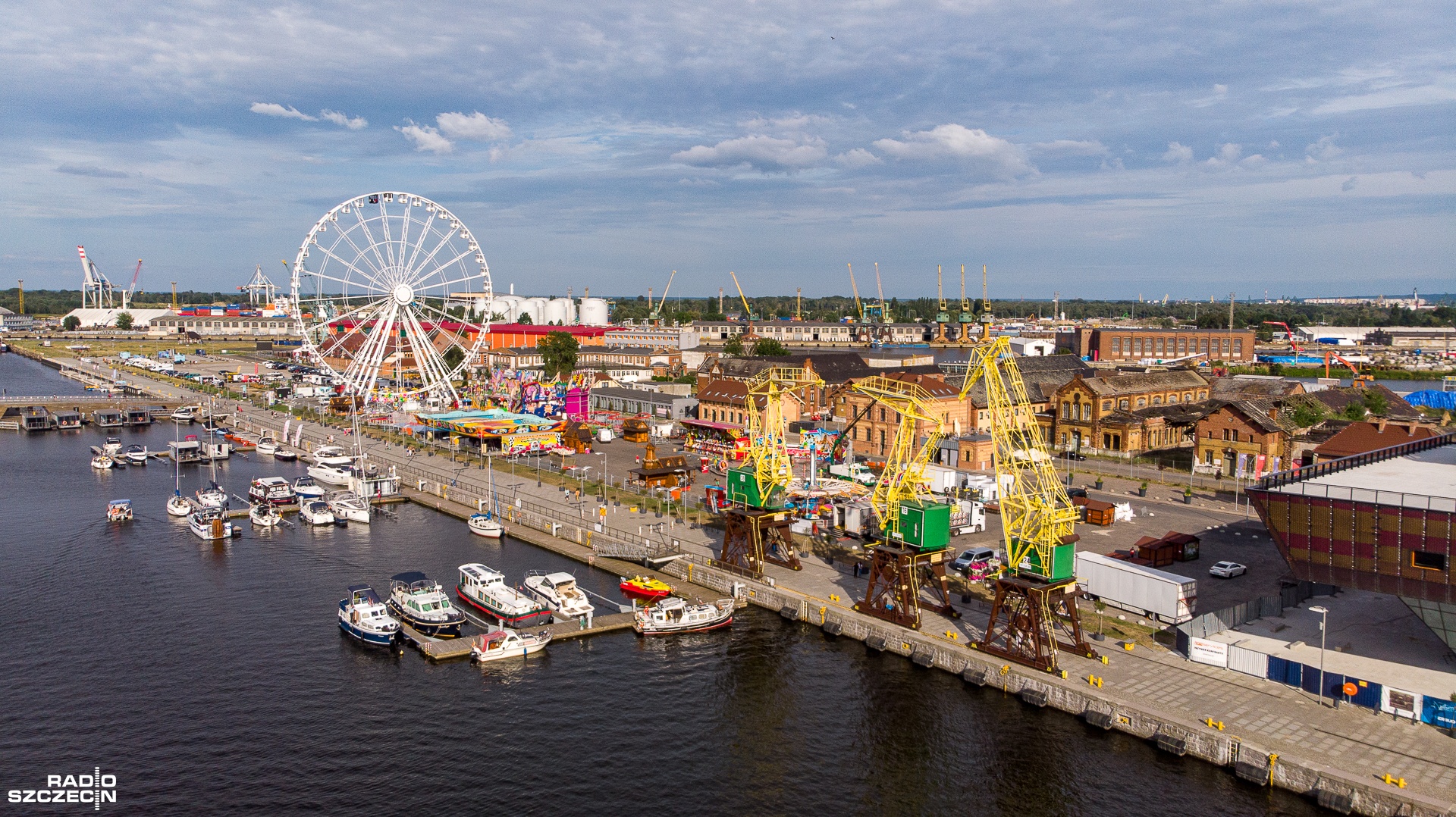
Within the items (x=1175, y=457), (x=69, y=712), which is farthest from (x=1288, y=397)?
(x=69, y=712)

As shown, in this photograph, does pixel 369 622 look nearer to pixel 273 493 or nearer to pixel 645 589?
pixel 645 589

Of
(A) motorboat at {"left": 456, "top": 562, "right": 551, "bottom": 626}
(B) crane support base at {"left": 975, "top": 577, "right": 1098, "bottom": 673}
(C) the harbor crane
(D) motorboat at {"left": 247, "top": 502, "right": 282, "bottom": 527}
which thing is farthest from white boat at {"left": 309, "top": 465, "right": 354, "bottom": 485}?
(B) crane support base at {"left": 975, "top": 577, "right": 1098, "bottom": 673}

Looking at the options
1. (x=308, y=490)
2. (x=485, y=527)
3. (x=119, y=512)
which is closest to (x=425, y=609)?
(x=485, y=527)

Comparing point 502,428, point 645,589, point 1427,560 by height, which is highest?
point 1427,560

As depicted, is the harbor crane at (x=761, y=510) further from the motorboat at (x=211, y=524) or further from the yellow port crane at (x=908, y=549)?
the motorboat at (x=211, y=524)

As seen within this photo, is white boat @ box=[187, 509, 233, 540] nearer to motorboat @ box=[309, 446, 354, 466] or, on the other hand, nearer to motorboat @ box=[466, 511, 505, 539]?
motorboat @ box=[466, 511, 505, 539]

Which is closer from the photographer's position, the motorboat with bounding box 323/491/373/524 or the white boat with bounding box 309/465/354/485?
the motorboat with bounding box 323/491/373/524

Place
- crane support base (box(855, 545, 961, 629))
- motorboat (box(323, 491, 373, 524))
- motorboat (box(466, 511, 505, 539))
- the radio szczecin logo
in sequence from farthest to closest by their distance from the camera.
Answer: motorboat (box(323, 491, 373, 524)), motorboat (box(466, 511, 505, 539)), crane support base (box(855, 545, 961, 629)), the radio szczecin logo

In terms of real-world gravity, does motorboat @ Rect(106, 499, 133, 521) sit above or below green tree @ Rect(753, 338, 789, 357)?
below
